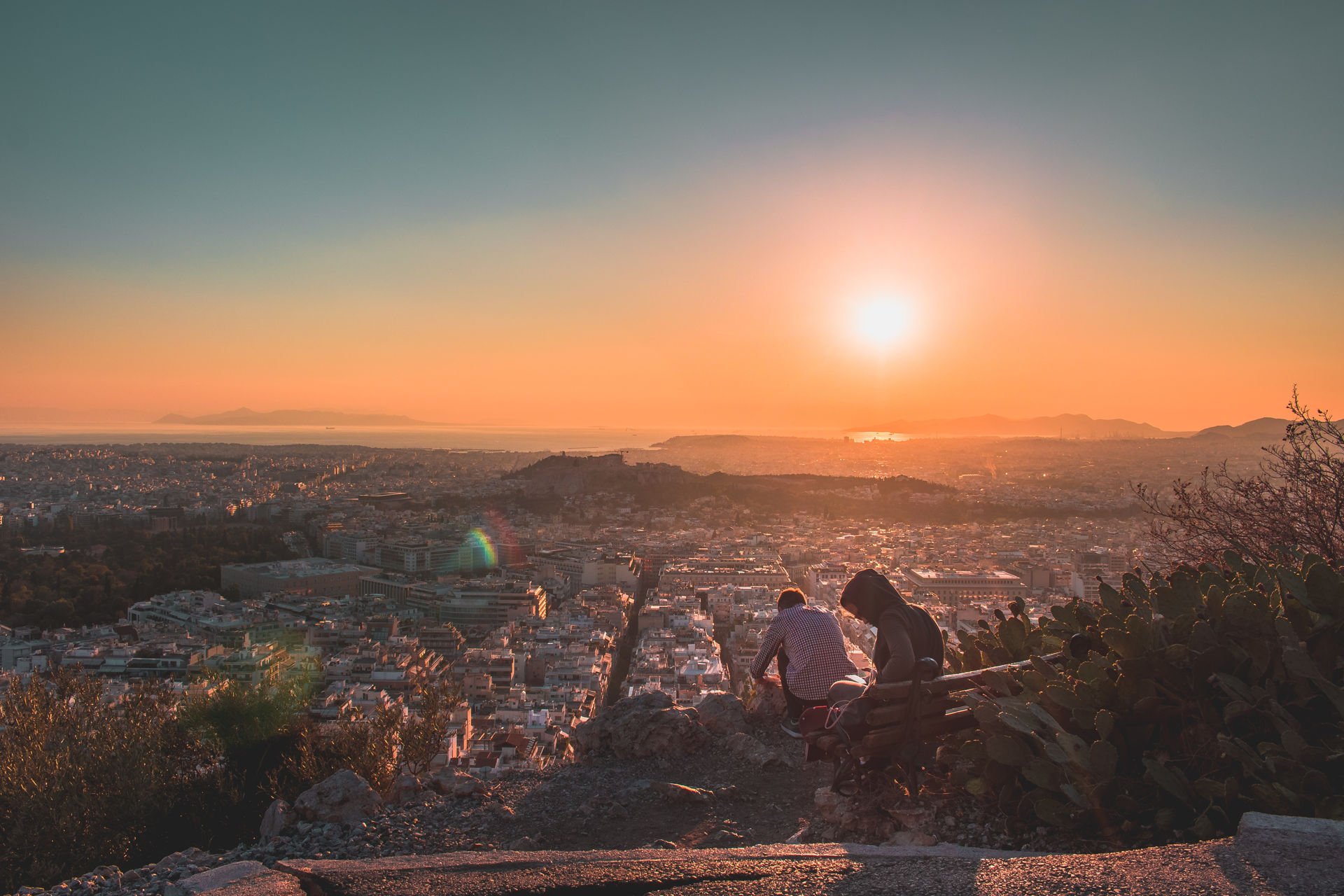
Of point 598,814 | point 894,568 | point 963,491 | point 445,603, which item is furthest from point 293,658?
point 963,491

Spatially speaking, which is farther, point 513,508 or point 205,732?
point 513,508

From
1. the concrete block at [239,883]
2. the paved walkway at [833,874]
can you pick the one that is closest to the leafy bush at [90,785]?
the concrete block at [239,883]

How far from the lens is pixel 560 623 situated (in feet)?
60.5

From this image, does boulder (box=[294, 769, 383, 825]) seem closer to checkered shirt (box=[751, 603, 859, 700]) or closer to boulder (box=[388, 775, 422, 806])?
boulder (box=[388, 775, 422, 806])

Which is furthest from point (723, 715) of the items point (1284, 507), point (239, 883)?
point (1284, 507)

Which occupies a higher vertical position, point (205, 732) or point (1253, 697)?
point (1253, 697)

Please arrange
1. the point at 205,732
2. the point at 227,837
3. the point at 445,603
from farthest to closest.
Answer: the point at 445,603
the point at 205,732
the point at 227,837

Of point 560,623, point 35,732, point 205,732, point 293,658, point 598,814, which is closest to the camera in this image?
point 598,814

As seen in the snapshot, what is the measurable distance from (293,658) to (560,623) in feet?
20.6

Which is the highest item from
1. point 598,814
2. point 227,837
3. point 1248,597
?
point 1248,597

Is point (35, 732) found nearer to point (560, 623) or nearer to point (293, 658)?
point (293, 658)

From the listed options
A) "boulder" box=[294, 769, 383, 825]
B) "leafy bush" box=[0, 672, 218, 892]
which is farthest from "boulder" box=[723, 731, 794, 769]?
"leafy bush" box=[0, 672, 218, 892]

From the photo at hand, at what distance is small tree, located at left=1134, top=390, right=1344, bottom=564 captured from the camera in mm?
4410

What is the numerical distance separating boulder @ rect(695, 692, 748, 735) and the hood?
68.5 inches
